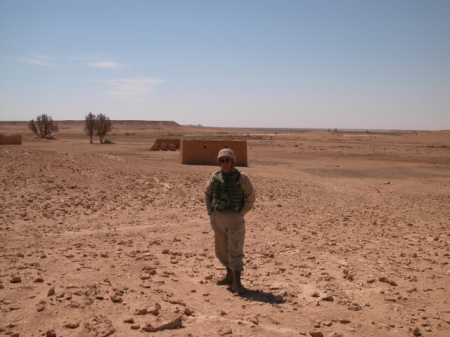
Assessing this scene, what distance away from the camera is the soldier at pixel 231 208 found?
499cm

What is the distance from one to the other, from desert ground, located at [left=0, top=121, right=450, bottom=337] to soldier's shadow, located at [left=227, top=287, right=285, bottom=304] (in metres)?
0.01

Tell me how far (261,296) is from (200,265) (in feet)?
4.27

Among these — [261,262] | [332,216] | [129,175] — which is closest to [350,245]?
[261,262]

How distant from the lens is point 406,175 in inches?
758

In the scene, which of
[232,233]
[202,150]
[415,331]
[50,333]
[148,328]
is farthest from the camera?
[202,150]

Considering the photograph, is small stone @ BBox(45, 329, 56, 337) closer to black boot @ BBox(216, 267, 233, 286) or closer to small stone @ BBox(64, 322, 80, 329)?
small stone @ BBox(64, 322, 80, 329)

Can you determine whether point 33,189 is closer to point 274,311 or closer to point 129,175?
point 129,175

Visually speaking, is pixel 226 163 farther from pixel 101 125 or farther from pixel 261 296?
pixel 101 125

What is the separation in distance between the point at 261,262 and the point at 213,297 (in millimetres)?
1529

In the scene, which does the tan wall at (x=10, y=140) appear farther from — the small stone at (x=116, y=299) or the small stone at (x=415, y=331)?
the small stone at (x=415, y=331)

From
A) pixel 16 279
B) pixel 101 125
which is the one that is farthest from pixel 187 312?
pixel 101 125

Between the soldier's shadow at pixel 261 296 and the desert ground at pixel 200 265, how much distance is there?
0.01 meters

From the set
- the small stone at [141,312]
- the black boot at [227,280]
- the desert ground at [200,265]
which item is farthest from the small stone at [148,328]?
the black boot at [227,280]

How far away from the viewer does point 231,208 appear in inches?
198
